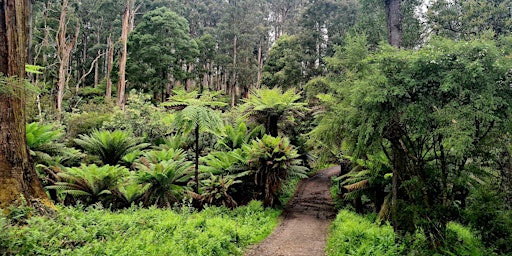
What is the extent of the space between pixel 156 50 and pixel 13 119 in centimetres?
1978

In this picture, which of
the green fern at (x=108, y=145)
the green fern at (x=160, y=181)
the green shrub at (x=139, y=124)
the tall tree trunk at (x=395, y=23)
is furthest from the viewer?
the green shrub at (x=139, y=124)

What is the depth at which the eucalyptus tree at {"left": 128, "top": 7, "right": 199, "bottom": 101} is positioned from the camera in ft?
78.8

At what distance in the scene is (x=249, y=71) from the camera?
32.4 metres

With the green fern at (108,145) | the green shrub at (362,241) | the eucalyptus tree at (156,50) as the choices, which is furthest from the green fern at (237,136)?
the eucalyptus tree at (156,50)

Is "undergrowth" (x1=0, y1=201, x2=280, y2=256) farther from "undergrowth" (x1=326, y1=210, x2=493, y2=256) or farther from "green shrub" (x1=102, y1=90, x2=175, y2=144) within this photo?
"green shrub" (x1=102, y1=90, x2=175, y2=144)

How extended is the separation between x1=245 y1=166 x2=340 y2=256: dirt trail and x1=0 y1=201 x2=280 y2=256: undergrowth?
407 millimetres

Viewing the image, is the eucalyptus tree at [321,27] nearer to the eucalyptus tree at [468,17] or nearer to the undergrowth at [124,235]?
the eucalyptus tree at [468,17]

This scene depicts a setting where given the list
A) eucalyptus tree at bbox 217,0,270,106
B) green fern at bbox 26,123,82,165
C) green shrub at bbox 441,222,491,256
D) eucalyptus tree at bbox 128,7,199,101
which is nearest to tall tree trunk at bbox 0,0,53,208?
green fern at bbox 26,123,82,165

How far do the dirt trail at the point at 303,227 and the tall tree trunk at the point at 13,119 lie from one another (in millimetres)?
3829

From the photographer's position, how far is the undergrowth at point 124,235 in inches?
151

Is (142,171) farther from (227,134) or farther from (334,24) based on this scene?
(334,24)

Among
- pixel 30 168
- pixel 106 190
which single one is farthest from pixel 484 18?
pixel 30 168

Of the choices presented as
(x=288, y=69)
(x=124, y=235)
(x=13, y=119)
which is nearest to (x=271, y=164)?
(x=124, y=235)

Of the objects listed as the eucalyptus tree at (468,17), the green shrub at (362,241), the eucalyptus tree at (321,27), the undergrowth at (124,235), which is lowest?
the green shrub at (362,241)
